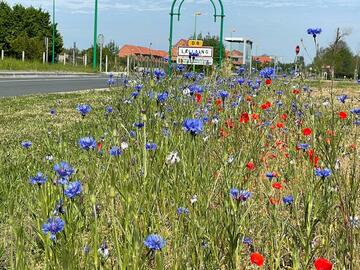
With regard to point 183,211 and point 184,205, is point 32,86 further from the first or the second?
point 183,211

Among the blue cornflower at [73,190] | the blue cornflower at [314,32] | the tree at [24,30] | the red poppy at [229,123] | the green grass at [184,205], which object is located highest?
the tree at [24,30]

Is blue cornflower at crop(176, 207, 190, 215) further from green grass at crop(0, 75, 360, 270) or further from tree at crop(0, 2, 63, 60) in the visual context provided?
tree at crop(0, 2, 63, 60)

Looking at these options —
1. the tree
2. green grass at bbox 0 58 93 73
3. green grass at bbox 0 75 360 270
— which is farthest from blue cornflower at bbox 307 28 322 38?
the tree

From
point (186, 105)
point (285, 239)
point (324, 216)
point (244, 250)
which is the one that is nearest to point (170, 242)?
point (244, 250)

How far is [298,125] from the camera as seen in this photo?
4.48 m

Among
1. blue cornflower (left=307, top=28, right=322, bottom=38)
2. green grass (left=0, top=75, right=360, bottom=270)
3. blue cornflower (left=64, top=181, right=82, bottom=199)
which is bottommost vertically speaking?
green grass (left=0, top=75, right=360, bottom=270)

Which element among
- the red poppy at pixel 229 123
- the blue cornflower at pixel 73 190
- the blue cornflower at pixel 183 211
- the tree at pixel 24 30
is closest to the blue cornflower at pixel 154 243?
the blue cornflower at pixel 73 190

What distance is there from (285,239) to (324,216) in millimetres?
193

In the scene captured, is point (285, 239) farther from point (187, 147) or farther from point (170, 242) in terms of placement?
point (187, 147)

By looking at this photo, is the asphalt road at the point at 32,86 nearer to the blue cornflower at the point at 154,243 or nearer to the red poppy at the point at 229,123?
the red poppy at the point at 229,123

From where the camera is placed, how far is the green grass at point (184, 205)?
6.11 feet

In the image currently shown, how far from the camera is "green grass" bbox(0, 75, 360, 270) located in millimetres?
1862

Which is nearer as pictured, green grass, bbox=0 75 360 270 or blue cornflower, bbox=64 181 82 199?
blue cornflower, bbox=64 181 82 199

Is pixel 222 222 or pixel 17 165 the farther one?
pixel 17 165
